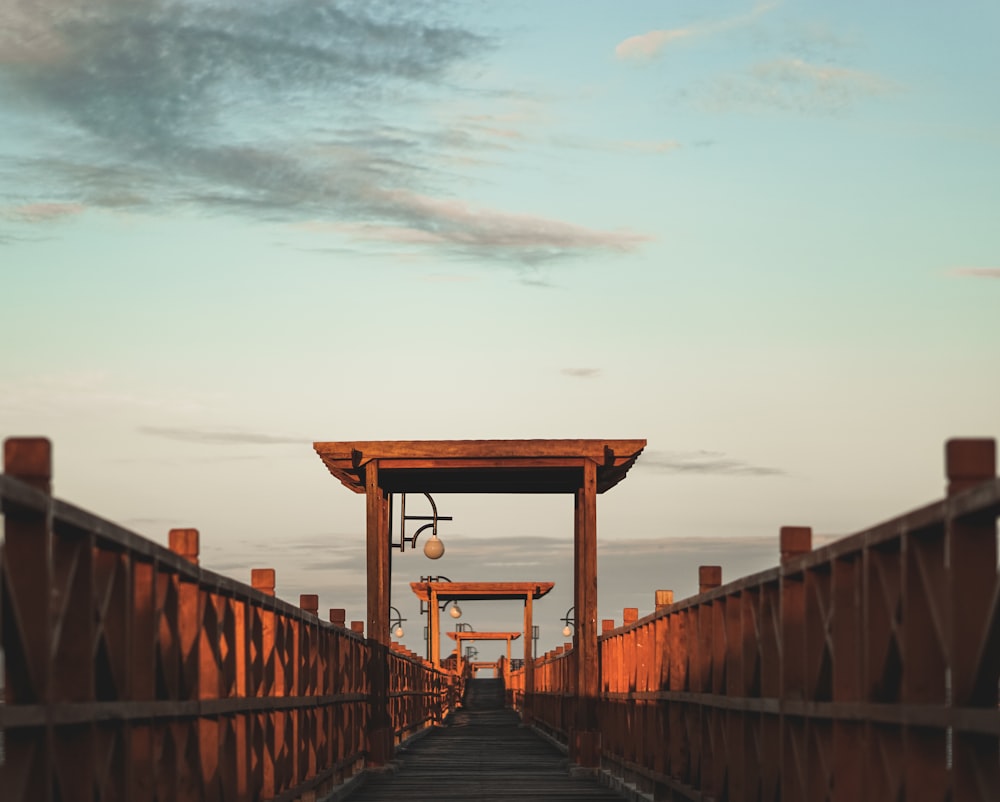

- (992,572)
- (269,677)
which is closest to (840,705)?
(992,572)

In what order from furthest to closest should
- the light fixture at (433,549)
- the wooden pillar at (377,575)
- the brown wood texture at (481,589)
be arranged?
the brown wood texture at (481,589) < the light fixture at (433,549) < the wooden pillar at (377,575)

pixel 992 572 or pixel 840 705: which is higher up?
pixel 992 572

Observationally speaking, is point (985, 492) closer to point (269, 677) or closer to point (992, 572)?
point (992, 572)

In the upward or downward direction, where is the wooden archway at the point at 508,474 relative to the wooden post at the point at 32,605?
upward

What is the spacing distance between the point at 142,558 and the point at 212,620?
1722 mm

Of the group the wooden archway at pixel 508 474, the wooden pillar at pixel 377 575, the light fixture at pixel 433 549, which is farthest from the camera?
the light fixture at pixel 433 549

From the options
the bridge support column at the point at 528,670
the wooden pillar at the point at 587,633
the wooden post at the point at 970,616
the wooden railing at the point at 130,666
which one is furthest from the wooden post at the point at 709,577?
the bridge support column at the point at 528,670

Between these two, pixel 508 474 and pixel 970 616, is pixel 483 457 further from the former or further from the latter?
pixel 970 616

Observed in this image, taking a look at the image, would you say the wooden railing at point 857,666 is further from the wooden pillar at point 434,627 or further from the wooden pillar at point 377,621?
the wooden pillar at point 434,627

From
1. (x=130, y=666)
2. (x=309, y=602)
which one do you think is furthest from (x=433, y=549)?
(x=130, y=666)

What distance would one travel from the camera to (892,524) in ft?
19.9

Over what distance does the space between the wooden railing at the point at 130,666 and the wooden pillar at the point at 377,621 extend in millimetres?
7583

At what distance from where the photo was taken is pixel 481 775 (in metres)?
19.5

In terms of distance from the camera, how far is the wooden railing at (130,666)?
542cm
